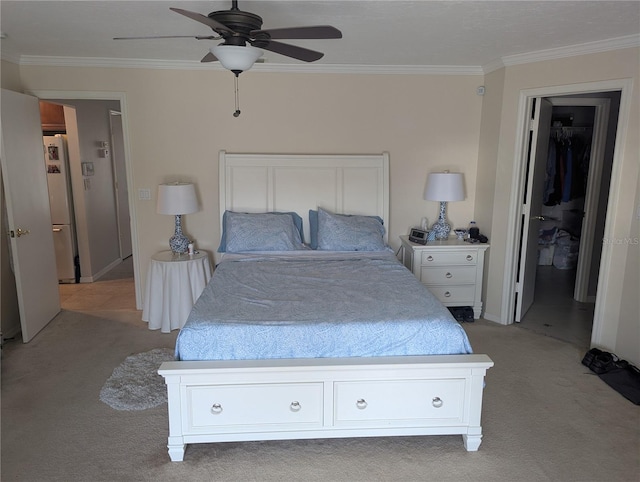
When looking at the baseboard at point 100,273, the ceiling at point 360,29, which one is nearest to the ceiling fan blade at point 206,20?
the ceiling at point 360,29

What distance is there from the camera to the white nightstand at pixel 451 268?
430 centimetres

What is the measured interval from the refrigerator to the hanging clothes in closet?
5.82m

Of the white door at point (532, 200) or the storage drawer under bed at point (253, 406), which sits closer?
the storage drawer under bed at point (253, 406)

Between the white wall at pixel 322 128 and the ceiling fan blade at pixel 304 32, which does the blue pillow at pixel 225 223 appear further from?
the ceiling fan blade at pixel 304 32

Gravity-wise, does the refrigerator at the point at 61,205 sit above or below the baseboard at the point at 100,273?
above

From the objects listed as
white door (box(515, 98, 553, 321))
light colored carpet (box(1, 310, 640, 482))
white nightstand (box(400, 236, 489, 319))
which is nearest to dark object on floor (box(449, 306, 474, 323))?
white nightstand (box(400, 236, 489, 319))

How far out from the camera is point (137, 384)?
3.24m

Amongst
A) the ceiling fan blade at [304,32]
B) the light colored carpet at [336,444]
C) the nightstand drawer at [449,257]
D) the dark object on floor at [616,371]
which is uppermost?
the ceiling fan blade at [304,32]

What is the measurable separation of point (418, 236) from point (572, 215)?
3.19 m

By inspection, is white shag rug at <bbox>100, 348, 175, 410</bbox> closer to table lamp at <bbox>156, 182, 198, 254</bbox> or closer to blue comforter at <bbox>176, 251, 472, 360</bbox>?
blue comforter at <bbox>176, 251, 472, 360</bbox>

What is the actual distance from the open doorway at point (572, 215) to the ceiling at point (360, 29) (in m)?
0.98

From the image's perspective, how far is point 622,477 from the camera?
2.38 m

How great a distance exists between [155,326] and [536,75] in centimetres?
392

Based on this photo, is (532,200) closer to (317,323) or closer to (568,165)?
(568,165)
